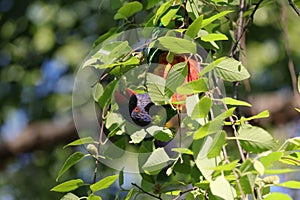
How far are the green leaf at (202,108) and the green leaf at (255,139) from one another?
2.2 inches

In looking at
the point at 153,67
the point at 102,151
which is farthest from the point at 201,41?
the point at 102,151

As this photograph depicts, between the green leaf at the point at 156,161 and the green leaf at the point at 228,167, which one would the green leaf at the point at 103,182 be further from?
A: the green leaf at the point at 228,167

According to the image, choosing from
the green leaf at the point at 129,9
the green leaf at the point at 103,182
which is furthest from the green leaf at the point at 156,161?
the green leaf at the point at 129,9

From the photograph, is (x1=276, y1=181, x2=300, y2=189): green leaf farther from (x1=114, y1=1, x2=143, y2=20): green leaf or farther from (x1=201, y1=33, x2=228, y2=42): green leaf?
(x1=114, y1=1, x2=143, y2=20): green leaf

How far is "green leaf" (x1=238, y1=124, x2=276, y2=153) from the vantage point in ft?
2.07

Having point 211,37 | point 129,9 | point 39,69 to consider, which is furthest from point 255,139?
point 39,69

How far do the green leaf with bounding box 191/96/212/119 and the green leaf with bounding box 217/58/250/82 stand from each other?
10cm

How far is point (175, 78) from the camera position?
70 centimetres

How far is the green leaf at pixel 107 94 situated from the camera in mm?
805

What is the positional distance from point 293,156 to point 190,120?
0.11 metres

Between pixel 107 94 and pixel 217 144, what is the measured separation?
240mm

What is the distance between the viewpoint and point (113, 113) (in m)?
0.82

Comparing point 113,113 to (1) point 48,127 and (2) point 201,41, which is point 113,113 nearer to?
(2) point 201,41

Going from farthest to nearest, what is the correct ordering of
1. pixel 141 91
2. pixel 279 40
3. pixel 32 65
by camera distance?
pixel 279 40 → pixel 32 65 → pixel 141 91
